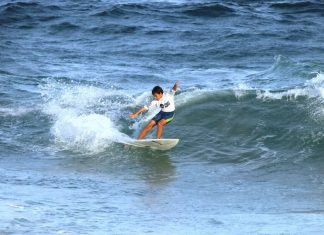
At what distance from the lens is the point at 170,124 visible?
16.0 meters

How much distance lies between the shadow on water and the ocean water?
35 mm

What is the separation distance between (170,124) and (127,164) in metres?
2.97

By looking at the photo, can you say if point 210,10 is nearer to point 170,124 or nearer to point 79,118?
point 170,124

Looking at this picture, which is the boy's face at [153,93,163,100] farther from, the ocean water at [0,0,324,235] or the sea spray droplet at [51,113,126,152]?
the sea spray droplet at [51,113,126,152]

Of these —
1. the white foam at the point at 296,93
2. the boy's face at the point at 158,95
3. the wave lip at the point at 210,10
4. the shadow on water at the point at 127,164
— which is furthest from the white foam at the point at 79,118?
the wave lip at the point at 210,10

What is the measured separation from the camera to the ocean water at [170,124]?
363 inches

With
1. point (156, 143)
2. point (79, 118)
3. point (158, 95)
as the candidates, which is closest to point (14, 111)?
point (79, 118)

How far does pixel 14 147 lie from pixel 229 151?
14.0ft

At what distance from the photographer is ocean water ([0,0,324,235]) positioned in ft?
30.3

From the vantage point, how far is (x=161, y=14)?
31.3 m

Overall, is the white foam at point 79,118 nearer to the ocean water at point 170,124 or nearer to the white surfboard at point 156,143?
the ocean water at point 170,124

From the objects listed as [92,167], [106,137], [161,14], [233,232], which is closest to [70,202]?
[233,232]

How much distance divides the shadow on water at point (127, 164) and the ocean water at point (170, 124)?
0.12ft

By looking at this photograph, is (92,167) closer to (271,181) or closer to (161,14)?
(271,181)
